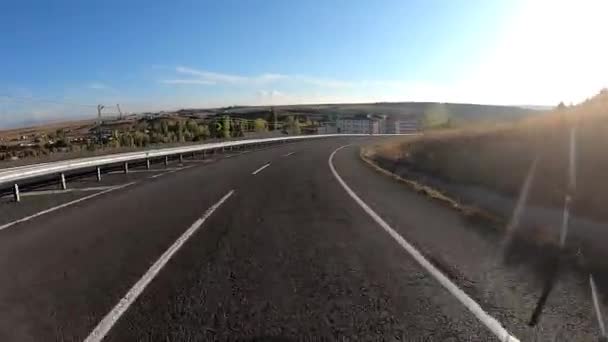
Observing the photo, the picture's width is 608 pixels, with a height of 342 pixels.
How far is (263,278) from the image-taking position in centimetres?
533

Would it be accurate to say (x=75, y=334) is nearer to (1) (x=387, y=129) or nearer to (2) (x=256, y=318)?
(2) (x=256, y=318)

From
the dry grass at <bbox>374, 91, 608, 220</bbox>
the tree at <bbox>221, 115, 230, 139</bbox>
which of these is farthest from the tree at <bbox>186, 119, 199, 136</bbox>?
the dry grass at <bbox>374, 91, 608, 220</bbox>

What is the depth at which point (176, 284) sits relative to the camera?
5.11 metres

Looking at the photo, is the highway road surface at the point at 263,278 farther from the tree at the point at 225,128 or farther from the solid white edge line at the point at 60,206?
the tree at the point at 225,128

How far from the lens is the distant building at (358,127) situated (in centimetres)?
10788

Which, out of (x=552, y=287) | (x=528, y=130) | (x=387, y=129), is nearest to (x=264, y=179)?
(x=528, y=130)

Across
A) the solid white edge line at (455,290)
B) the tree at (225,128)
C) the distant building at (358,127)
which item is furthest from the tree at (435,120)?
the solid white edge line at (455,290)

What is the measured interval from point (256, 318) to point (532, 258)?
12.7 feet

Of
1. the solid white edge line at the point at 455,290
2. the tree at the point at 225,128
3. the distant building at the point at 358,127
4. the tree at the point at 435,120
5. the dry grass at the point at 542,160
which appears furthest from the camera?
the distant building at the point at 358,127

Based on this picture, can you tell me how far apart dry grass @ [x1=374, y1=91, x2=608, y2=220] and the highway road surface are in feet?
11.2

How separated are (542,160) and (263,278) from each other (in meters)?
12.1

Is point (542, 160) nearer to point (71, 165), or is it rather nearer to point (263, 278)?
point (263, 278)

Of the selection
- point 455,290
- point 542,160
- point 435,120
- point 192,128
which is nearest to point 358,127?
point 435,120

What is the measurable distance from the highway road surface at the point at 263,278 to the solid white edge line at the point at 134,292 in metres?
0.02
